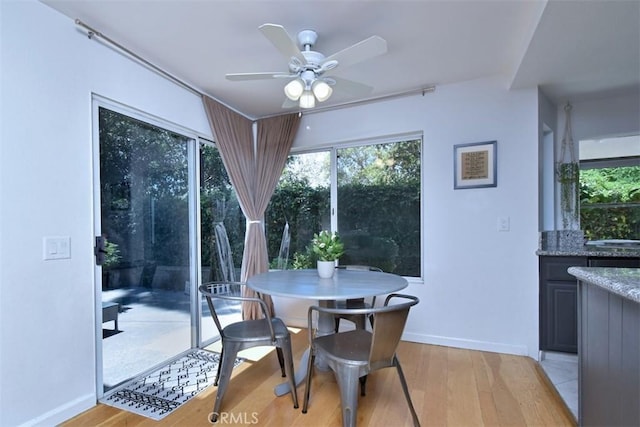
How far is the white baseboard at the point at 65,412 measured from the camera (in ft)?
5.64

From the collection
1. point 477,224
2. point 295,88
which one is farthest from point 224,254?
point 477,224

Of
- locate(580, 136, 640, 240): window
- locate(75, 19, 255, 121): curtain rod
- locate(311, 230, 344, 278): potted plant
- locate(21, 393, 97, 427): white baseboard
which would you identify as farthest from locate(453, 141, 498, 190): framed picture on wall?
locate(21, 393, 97, 427): white baseboard

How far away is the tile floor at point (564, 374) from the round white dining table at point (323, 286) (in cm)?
123

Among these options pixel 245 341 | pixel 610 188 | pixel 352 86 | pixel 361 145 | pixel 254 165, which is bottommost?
pixel 245 341

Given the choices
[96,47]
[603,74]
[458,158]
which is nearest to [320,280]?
[458,158]

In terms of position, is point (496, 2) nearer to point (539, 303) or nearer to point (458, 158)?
point (458, 158)

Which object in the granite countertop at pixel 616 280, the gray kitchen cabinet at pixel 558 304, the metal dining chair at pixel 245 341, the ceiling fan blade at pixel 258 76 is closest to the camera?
the granite countertop at pixel 616 280

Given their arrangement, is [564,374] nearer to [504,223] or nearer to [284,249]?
[504,223]

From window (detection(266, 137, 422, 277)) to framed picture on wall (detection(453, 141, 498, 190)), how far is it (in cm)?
38

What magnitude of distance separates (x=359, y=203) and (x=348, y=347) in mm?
1877

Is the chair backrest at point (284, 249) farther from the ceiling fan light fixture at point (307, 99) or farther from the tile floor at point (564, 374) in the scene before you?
the tile floor at point (564, 374)

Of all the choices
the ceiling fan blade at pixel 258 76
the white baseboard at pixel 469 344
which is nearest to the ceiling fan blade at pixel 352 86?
the ceiling fan blade at pixel 258 76

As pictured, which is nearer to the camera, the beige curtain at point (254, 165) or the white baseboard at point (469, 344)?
the white baseboard at point (469, 344)

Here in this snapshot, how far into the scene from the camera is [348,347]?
5.83 feet
